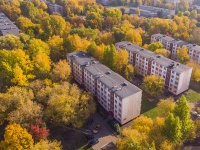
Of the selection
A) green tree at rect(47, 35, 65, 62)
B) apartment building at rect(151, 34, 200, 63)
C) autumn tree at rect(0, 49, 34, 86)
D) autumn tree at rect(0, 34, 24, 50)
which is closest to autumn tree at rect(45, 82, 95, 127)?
autumn tree at rect(0, 49, 34, 86)

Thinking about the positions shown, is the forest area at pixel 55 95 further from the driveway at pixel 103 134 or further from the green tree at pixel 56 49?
the driveway at pixel 103 134

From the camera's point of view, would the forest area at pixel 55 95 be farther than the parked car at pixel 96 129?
No

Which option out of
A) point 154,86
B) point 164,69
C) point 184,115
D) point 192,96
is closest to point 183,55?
point 164,69

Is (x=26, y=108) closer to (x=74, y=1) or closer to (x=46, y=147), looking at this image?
(x=46, y=147)

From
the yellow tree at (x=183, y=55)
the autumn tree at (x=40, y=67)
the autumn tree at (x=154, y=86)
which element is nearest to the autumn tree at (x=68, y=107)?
the autumn tree at (x=40, y=67)

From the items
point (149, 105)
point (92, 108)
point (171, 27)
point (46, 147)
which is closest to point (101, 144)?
point (92, 108)

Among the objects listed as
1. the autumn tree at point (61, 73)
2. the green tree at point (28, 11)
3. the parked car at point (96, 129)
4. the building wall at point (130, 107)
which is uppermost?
the green tree at point (28, 11)
